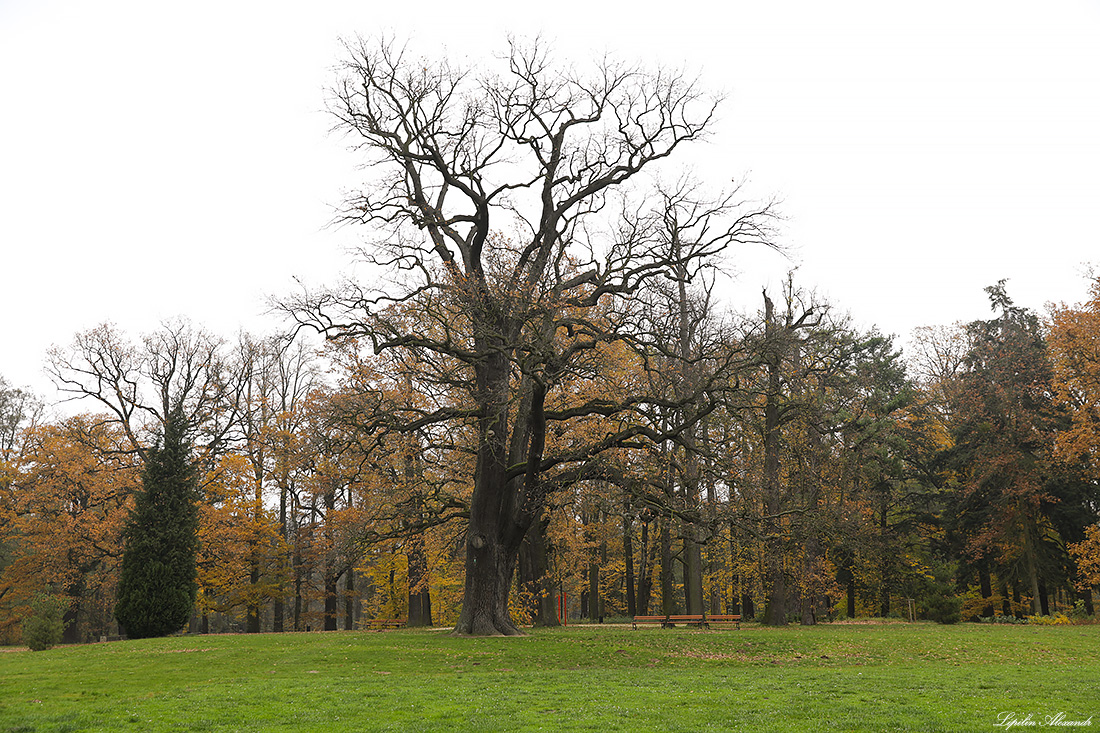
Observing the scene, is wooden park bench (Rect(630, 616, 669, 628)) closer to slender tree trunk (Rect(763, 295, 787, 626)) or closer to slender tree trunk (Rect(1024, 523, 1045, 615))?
slender tree trunk (Rect(763, 295, 787, 626))

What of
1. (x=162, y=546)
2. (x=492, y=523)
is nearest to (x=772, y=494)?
(x=492, y=523)

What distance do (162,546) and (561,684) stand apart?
1833 cm

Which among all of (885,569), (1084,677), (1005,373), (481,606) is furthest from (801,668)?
(1005,373)

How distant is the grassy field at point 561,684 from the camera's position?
9.16 meters

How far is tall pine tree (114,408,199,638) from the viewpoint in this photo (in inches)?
955

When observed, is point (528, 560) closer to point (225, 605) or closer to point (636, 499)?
point (636, 499)

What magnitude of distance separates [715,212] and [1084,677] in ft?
45.9

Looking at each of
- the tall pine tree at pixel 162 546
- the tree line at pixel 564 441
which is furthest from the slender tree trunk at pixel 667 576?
the tall pine tree at pixel 162 546

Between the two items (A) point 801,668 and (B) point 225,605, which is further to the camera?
(B) point 225,605

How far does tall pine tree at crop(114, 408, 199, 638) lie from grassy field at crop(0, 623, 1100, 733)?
3.72m

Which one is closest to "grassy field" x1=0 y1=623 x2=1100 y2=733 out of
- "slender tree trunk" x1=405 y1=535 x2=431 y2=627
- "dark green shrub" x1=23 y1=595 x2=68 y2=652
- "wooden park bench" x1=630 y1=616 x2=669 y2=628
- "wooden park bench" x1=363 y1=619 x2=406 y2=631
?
"dark green shrub" x1=23 y1=595 x2=68 y2=652

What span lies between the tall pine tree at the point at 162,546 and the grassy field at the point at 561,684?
3.72 meters

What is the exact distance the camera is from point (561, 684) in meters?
12.5

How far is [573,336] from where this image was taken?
876 inches
